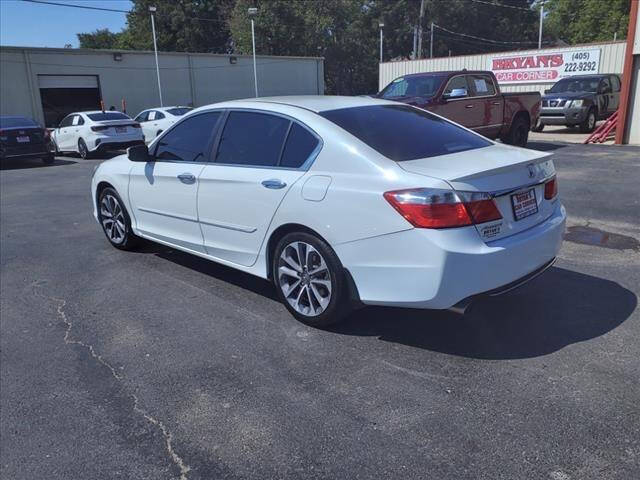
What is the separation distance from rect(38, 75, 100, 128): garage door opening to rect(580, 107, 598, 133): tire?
23794 millimetres

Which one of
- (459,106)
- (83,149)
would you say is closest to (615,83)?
(459,106)

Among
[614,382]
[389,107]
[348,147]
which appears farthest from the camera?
[389,107]

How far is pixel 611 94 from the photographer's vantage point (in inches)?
743

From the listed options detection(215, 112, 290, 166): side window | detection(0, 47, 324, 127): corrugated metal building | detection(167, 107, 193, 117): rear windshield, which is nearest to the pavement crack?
detection(215, 112, 290, 166): side window

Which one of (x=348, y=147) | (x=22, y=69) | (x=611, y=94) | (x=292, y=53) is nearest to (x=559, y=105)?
(x=611, y=94)

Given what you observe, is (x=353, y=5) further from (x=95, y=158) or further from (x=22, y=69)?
(x=95, y=158)

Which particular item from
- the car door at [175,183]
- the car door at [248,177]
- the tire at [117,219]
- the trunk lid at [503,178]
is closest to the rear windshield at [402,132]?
the trunk lid at [503,178]

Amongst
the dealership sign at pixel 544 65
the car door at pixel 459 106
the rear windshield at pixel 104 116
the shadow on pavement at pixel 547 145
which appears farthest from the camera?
the dealership sign at pixel 544 65

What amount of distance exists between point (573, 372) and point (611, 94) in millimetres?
18294

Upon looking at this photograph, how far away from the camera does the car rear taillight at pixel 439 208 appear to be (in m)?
3.40

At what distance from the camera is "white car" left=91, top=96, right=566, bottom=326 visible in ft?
11.3

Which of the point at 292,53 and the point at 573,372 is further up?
the point at 292,53

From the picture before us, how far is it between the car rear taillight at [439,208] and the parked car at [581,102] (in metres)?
15.9

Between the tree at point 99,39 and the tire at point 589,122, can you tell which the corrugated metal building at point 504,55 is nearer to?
the tire at point 589,122
